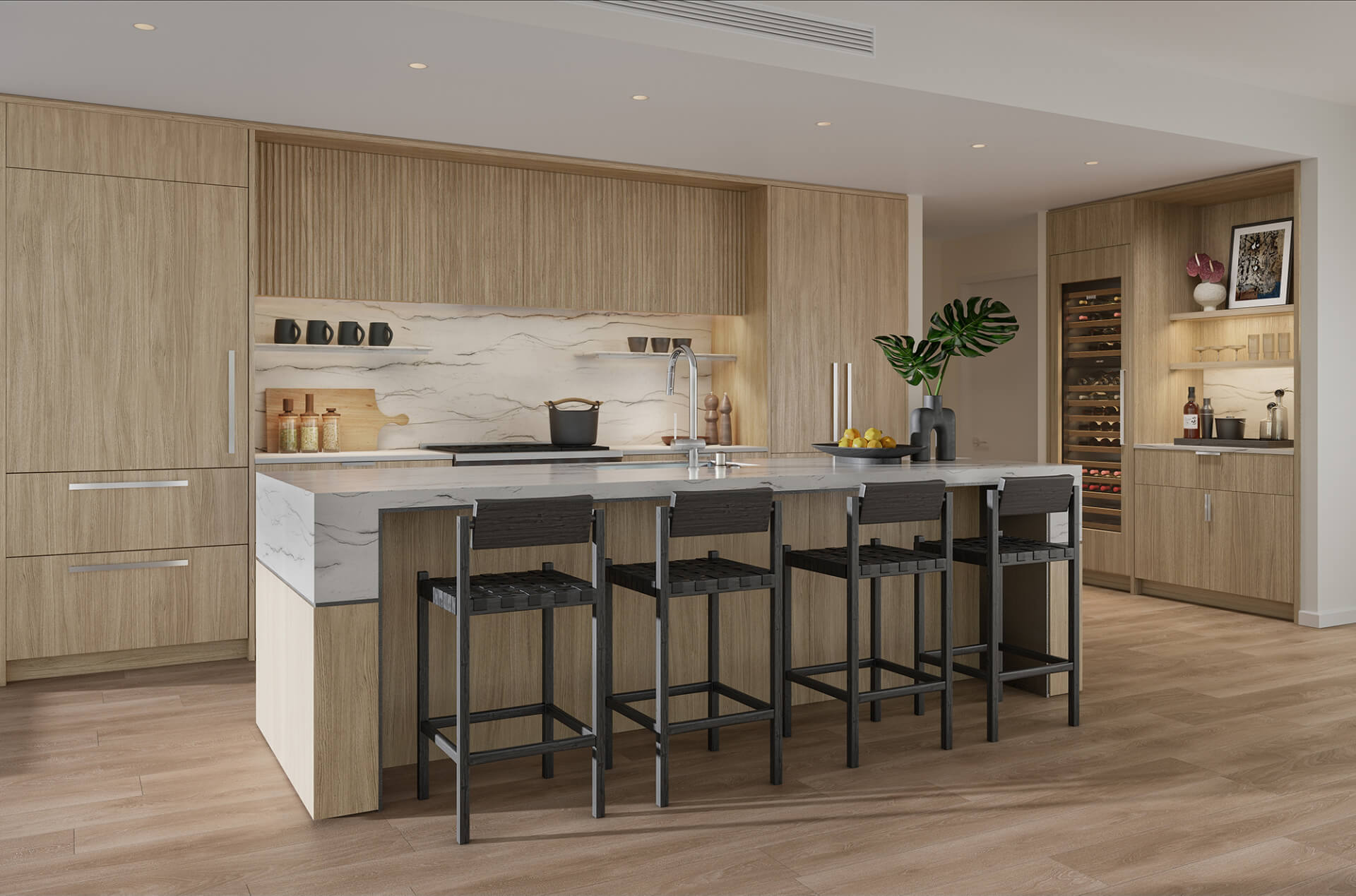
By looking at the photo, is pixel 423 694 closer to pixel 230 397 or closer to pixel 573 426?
pixel 230 397

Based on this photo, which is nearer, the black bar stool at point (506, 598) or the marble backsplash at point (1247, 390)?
the black bar stool at point (506, 598)

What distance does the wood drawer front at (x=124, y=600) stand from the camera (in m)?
4.51

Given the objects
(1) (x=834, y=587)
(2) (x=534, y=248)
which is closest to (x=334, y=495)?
(1) (x=834, y=587)

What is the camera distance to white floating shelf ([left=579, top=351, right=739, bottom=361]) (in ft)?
20.7

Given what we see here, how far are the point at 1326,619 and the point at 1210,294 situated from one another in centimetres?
202

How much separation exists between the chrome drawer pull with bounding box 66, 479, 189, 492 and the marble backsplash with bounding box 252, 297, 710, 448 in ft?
2.95

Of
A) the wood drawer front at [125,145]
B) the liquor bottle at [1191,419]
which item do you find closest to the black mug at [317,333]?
the wood drawer front at [125,145]

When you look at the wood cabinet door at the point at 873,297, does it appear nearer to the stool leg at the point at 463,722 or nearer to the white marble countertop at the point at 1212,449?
the white marble countertop at the point at 1212,449

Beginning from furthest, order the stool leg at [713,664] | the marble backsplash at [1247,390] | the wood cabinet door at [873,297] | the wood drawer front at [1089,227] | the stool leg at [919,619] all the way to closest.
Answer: the wood drawer front at [1089,227], the wood cabinet door at [873,297], the marble backsplash at [1247,390], the stool leg at [919,619], the stool leg at [713,664]

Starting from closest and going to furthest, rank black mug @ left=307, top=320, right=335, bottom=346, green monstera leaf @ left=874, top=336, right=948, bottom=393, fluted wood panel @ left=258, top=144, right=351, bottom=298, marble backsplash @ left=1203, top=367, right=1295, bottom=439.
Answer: green monstera leaf @ left=874, top=336, right=948, bottom=393
fluted wood panel @ left=258, top=144, right=351, bottom=298
black mug @ left=307, top=320, right=335, bottom=346
marble backsplash @ left=1203, top=367, right=1295, bottom=439

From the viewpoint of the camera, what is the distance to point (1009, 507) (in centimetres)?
380

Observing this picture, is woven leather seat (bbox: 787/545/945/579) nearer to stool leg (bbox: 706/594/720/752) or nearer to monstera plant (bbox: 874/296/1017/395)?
stool leg (bbox: 706/594/720/752)

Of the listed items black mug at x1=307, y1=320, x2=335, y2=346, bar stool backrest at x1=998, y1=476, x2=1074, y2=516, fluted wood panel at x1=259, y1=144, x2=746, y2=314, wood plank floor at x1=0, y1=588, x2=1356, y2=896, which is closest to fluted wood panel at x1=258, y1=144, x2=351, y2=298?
fluted wood panel at x1=259, y1=144, x2=746, y2=314

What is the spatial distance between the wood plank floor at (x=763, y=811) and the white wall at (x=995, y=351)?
420 centimetres
